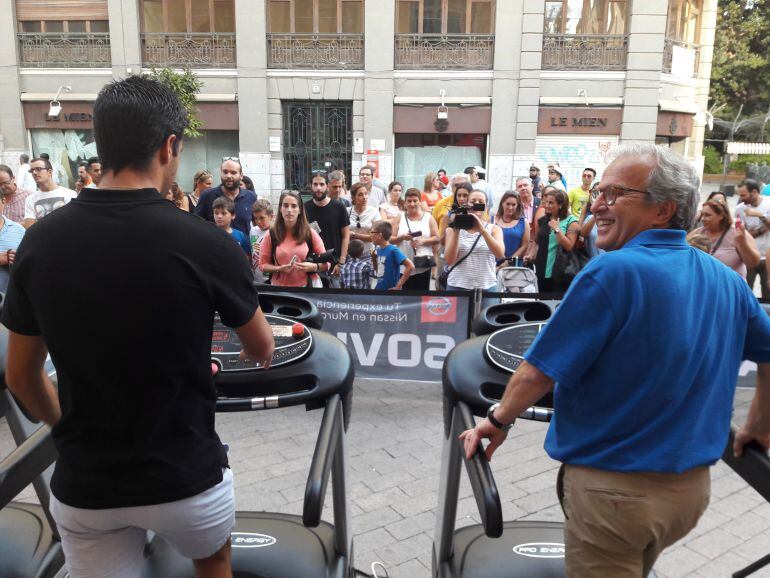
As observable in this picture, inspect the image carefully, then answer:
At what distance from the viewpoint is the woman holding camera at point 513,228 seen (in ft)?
21.0

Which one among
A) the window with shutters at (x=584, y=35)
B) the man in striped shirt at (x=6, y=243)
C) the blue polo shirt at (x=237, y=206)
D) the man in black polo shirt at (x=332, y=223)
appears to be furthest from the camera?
the window with shutters at (x=584, y=35)

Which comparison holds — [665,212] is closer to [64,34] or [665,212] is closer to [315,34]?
[315,34]

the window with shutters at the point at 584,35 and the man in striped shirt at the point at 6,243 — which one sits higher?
the window with shutters at the point at 584,35

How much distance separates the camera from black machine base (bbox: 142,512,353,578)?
2406 mm

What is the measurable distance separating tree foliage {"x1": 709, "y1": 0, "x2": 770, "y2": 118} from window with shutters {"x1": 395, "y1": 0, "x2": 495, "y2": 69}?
1954 centimetres

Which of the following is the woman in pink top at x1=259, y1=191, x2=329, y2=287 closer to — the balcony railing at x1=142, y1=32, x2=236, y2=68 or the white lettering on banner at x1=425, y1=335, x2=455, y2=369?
the white lettering on banner at x1=425, y1=335, x2=455, y2=369

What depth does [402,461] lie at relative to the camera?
4.09 metres

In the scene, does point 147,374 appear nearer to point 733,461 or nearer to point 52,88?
point 733,461

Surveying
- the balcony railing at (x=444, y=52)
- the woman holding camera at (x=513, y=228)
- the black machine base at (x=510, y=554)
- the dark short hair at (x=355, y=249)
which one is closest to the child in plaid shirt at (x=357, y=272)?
Answer: the dark short hair at (x=355, y=249)

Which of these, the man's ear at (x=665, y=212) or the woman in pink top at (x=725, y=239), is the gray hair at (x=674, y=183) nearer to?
the man's ear at (x=665, y=212)

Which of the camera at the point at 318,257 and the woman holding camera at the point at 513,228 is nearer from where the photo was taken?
the camera at the point at 318,257

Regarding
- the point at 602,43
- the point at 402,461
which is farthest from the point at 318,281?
the point at 602,43

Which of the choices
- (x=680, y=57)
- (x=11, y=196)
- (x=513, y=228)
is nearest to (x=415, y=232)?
(x=513, y=228)

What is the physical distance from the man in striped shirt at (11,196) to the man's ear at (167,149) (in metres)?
6.03
